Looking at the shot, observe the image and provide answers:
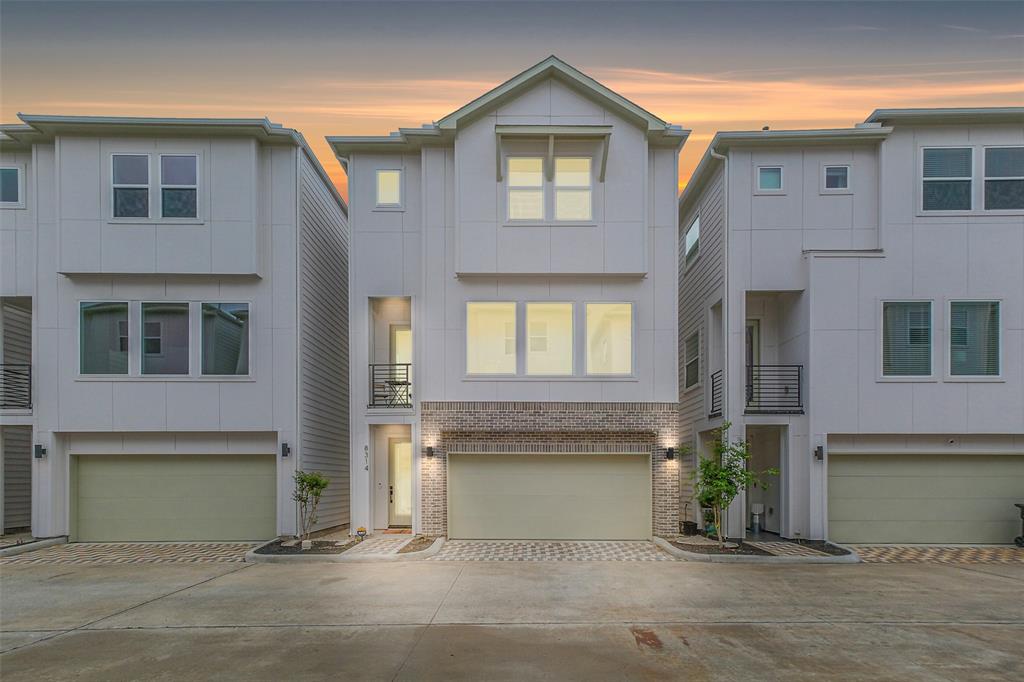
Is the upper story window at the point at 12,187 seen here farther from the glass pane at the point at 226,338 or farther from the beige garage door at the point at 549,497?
the beige garage door at the point at 549,497

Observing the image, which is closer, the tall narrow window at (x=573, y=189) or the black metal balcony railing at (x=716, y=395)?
the tall narrow window at (x=573, y=189)

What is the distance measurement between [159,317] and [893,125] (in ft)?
55.6

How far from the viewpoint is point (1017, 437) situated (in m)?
13.8

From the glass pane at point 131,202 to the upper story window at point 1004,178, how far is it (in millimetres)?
18591

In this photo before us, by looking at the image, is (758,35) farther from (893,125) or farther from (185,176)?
(185,176)

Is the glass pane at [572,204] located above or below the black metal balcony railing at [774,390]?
above

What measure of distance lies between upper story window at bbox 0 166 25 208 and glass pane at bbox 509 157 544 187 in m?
11.2

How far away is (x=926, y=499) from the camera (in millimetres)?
13859

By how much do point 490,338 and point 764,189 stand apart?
280 inches

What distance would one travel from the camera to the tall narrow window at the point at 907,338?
13852 millimetres

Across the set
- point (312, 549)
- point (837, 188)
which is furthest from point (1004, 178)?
point (312, 549)

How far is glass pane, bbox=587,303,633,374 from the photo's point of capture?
46.8 ft

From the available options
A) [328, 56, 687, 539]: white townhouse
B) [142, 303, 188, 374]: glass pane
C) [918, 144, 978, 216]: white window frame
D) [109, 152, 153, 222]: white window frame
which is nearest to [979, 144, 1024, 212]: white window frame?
[918, 144, 978, 216]: white window frame

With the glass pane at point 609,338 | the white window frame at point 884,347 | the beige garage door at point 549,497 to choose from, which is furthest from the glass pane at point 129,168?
the white window frame at point 884,347
